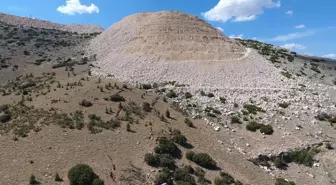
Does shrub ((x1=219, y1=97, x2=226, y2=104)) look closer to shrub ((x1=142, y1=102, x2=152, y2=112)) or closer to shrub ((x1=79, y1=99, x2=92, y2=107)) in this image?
shrub ((x1=142, y1=102, x2=152, y2=112))

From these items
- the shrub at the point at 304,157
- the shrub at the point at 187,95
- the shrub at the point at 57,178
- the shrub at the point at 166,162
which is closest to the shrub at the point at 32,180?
the shrub at the point at 57,178

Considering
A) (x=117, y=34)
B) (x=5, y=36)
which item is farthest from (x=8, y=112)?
(x=5, y=36)

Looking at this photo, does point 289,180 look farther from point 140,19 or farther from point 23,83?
point 140,19

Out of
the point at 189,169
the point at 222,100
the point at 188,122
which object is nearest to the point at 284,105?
the point at 222,100

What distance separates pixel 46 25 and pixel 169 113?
116 m

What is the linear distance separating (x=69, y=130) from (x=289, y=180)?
19500mm

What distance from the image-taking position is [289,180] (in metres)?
30.2

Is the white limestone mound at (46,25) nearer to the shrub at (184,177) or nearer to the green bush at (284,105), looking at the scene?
the green bush at (284,105)

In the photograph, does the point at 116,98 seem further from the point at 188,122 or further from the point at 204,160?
the point at 204,160

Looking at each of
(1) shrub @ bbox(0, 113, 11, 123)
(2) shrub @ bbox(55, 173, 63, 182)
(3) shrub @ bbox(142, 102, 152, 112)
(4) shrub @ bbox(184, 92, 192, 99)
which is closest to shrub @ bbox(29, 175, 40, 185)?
(2) shrub @ bbox(55, 173, 63, 182)

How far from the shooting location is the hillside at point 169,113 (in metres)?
28.3

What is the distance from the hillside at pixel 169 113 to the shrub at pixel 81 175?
0.64m

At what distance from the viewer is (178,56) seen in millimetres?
57750

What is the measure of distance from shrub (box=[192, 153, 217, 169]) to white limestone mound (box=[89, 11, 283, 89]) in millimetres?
20192
